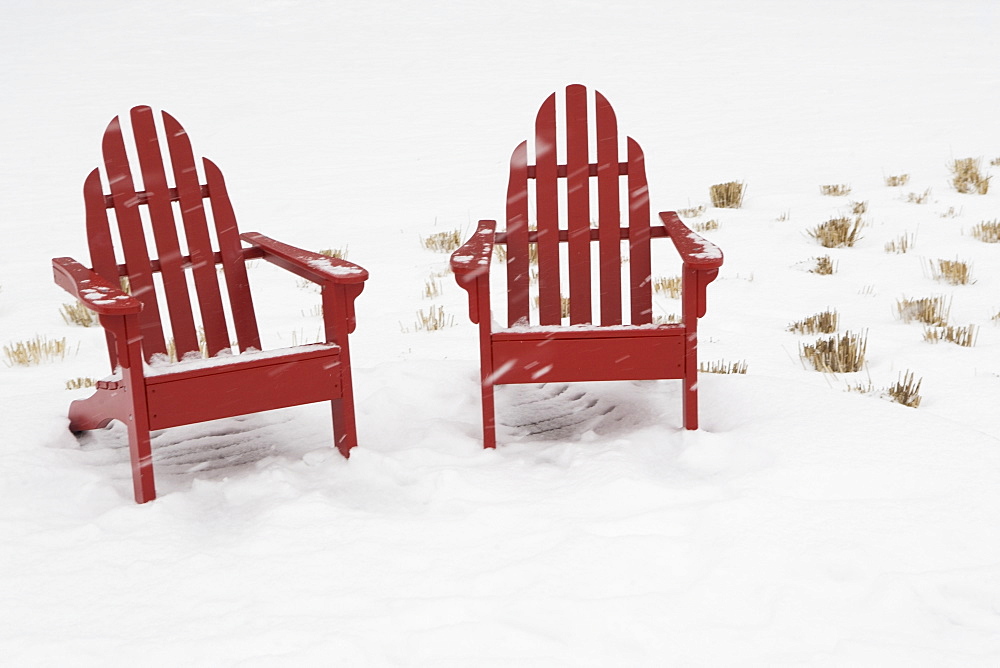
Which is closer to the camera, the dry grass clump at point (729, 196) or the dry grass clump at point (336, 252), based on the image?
the dry grass clump at point (336, 252)

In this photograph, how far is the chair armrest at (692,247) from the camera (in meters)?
2.92

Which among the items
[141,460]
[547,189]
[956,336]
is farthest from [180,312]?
[956,336]

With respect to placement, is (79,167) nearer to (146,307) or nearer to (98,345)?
(98,345)

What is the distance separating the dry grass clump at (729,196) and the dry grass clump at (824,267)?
7.02ft

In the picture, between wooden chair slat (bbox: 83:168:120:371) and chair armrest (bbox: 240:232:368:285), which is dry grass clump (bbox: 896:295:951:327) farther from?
wooden chair slat (bbox: 83:168:120:371)

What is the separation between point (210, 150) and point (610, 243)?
Answer: 9693 mm

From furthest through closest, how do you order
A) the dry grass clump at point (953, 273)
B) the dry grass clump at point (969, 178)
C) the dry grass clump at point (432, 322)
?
1. the dry grass clump at point (969, 178)
2. the dry grass clump at point (953, 273)
3. the dry grass clump at point (432, 322)

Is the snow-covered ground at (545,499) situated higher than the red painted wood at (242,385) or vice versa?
the red painted wood at (242,385)

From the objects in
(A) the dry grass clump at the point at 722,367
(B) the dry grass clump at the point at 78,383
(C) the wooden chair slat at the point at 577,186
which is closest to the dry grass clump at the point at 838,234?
(A) the dry grass clump at the point at 722,367

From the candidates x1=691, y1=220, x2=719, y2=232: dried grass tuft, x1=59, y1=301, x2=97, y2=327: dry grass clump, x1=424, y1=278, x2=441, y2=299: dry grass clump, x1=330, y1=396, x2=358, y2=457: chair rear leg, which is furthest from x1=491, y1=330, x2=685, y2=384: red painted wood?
x1=691, y1=220, x2=719, y2=232: dried grass tuft

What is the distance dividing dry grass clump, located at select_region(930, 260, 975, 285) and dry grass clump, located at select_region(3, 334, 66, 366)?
4.59 meters

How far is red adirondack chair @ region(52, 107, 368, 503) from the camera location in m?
2.78

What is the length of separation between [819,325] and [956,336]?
0.59m

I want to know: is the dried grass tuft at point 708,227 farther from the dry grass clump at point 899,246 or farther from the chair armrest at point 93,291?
the chair armrest at point 93,291
